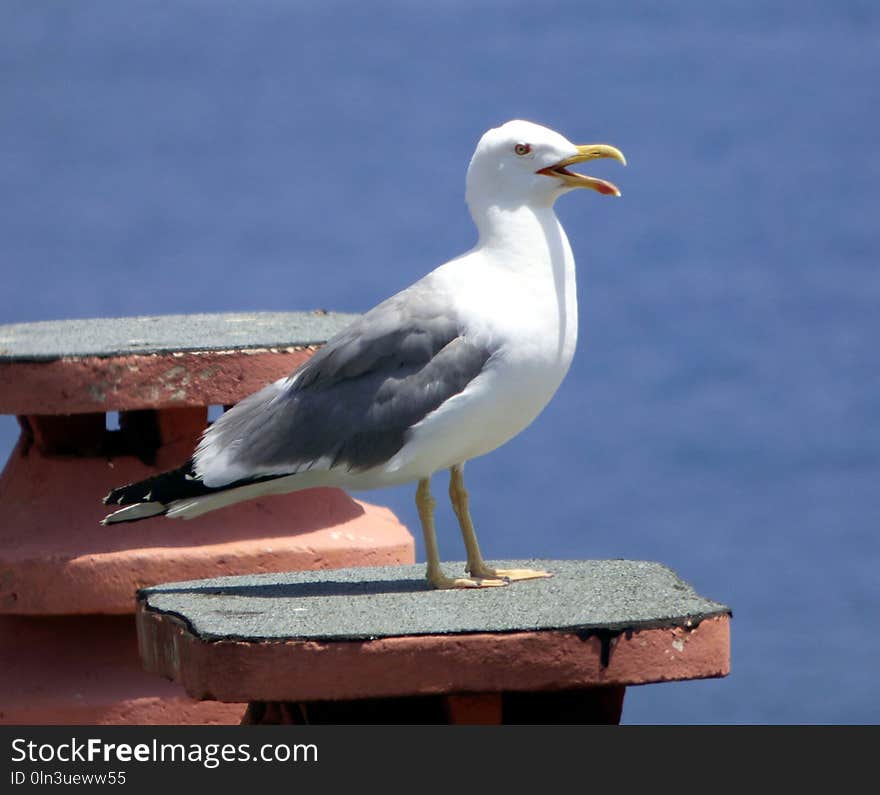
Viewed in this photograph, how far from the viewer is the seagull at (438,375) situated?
4.70m

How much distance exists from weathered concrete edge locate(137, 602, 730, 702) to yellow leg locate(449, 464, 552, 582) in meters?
0.68

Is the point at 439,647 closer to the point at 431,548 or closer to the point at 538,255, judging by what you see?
the point at 431,548

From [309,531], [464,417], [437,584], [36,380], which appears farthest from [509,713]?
[36,380]

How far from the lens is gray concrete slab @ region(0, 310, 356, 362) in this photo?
570cm

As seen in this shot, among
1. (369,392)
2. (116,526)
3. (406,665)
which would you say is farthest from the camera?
(116,526)

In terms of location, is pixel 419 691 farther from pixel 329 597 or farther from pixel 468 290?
pixel 468 290

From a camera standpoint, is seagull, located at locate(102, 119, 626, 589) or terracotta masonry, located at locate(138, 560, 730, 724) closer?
terracotta masonry, located at locate(138, 560, 730, 724)

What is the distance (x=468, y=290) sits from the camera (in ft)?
15.7

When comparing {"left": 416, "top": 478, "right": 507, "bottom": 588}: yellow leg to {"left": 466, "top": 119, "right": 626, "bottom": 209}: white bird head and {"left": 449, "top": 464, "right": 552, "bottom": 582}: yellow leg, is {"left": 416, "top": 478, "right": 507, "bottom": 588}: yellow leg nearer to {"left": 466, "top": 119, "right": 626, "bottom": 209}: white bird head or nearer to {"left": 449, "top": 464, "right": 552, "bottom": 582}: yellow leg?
{"left": 449, "top": 464, "right": 552, "bottom": 582}: yellow leg

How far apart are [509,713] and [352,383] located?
0.84m

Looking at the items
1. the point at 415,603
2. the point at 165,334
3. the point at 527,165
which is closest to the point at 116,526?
the point at 165,334

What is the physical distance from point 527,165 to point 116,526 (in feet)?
5.62

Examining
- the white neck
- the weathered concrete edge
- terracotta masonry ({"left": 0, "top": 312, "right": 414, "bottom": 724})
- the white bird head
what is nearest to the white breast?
the white neck

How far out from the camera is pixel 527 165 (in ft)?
16.0
